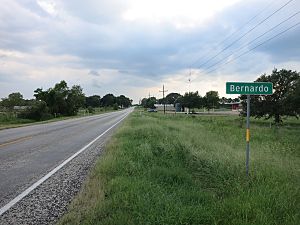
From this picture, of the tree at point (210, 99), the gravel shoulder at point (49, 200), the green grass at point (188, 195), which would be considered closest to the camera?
the green grass at point (188, 195)

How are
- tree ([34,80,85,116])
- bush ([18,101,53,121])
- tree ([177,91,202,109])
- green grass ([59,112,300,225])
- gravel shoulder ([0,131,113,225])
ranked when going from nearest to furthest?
green grass ([59,112,300,225]) → gravel shoulder ([0,131,113,225]) → bush ([18,101,53,121]) → tree ([34,80,85,116]) → tree ([177,91,202,109])

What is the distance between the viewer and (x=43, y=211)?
554 centimetres

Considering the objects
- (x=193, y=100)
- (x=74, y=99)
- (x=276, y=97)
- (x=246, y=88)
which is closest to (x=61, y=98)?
(x=74, y=99)

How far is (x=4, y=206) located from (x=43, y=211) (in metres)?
0.87

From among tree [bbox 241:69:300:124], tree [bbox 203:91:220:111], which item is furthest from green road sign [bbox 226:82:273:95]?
tree [bbox 203:91:220:111]

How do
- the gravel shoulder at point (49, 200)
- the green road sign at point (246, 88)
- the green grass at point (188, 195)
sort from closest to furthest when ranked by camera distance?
the green grass at point (188, 195)
the gravel shoulder at point (49, 200)
the green road sign at point (246, 88)

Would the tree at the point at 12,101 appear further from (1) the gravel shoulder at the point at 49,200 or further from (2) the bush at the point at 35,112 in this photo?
(1) the gravel shoulder at the point at 49,200

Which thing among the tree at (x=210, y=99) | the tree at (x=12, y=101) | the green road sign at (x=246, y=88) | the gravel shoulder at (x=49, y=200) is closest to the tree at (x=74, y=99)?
the tree at (x=12, y=101)

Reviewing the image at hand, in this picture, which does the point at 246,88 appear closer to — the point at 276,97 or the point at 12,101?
the point at 276,97

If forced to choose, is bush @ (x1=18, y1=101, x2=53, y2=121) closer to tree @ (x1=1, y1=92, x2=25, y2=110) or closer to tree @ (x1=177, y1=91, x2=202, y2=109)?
tree @ (x1=1, y1=92, x2=25, y2=110)

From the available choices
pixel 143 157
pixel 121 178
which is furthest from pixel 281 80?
pixel 121 178

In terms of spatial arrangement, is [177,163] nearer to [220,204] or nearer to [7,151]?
[220,204]

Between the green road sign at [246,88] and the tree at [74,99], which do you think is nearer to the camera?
the green road sign at [246,88]

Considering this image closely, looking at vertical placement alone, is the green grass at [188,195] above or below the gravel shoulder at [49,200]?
above
